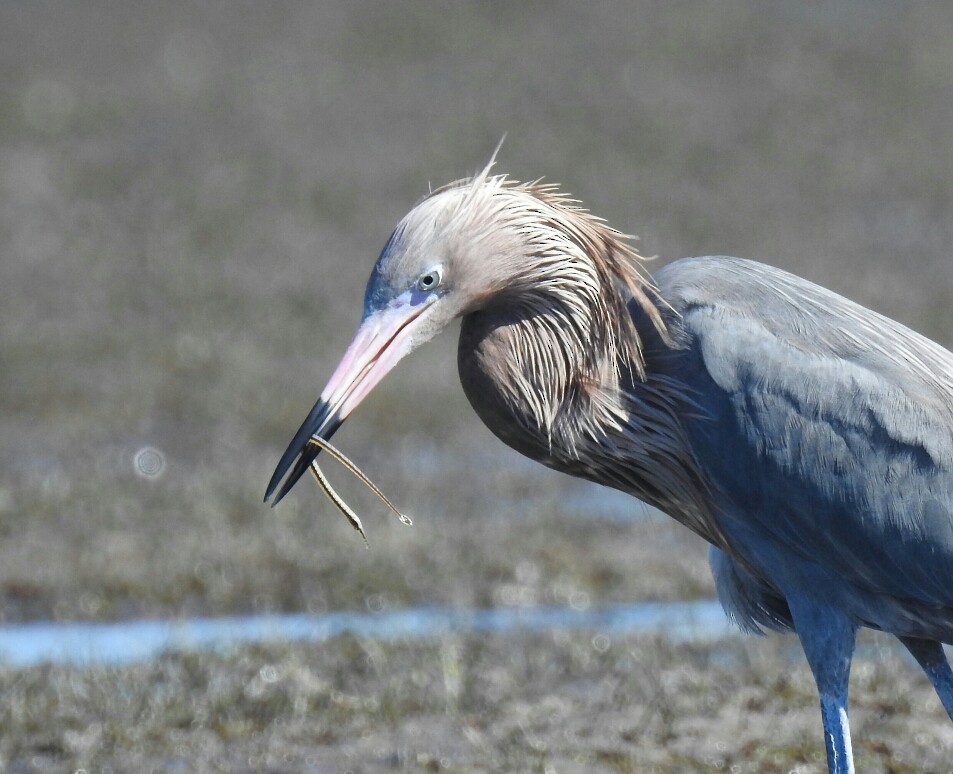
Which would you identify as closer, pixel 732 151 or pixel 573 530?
pixel 573 530

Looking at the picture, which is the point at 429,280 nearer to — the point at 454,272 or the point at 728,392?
the point at 454,272

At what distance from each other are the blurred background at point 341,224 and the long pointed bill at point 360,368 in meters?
3.43

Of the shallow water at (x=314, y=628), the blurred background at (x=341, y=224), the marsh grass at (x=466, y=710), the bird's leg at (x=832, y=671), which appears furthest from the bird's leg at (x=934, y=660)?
the blurred background at (x=341, y=224)

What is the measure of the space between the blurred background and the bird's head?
3.31 m

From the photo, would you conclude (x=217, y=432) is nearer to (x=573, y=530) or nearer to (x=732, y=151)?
(x=573, y=530)

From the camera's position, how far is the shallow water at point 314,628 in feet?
22.8

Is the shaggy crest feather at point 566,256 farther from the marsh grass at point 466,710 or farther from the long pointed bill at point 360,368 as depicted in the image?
the marsh grass at point 466,710

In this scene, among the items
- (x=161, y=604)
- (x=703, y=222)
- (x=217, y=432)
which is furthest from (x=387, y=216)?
(x=161, y=604)

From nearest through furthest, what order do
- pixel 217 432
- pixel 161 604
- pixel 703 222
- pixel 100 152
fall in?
pixel 161 604 < pixel 217 432 < pixel 703 222 < pixel 100 152

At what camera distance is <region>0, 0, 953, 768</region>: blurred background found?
8375 millimetres

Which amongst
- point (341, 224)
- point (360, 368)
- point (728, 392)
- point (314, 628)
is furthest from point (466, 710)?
point (341, 224)

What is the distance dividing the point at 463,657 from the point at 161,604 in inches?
67.9

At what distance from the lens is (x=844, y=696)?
4617mm

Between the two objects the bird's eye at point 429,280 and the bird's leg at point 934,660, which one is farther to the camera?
the bird's leg at point 934,660
